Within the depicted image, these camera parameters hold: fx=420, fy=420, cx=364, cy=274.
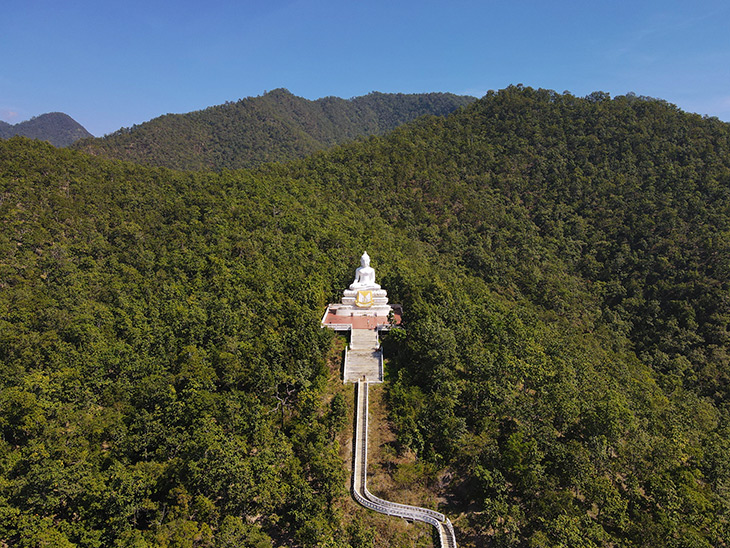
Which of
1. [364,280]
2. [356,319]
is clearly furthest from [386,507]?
[364,280]

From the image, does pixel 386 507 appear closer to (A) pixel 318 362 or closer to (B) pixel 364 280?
(A) pixel 318 362

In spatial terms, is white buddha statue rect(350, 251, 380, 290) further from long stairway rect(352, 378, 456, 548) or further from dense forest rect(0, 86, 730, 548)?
long stairway rect(352, 378, 456, 548)

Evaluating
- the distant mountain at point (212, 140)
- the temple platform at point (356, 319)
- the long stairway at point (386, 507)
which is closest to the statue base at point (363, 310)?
the temple platform at point (356, 319)

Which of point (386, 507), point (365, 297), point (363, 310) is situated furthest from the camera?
point (365, 297)

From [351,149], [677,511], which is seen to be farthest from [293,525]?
[351,149]

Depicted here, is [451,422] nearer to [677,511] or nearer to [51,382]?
[677,511]

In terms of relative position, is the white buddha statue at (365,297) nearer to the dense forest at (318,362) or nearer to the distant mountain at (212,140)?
the dense forest at (318,362)

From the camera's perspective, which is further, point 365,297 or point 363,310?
point 365,297

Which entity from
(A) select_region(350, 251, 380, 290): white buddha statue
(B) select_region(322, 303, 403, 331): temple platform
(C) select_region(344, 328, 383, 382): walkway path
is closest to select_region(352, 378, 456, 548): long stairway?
(C) select_region(344, 328, 383, 382): walkway path
